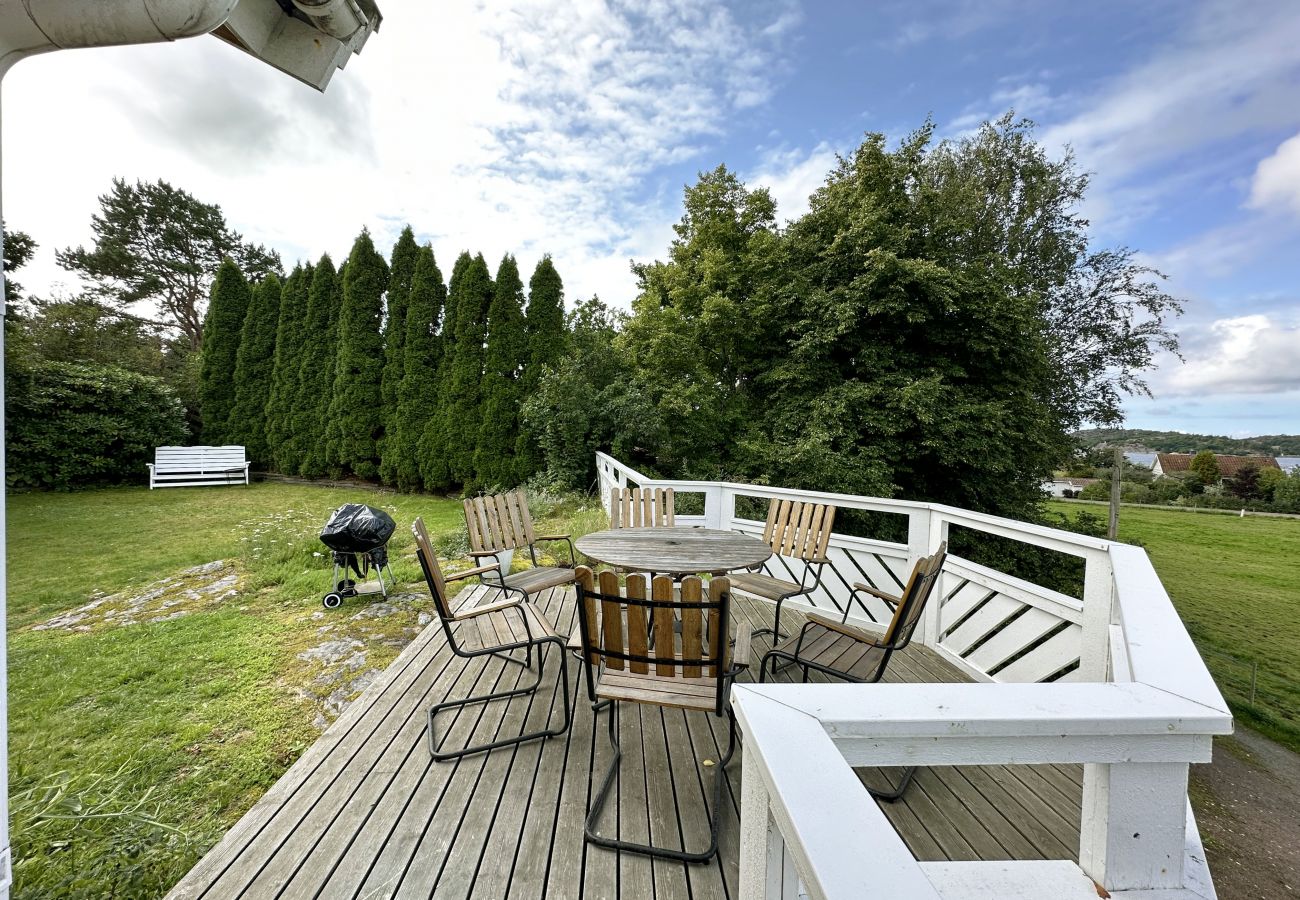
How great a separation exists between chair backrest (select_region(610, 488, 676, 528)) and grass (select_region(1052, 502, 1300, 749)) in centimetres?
722

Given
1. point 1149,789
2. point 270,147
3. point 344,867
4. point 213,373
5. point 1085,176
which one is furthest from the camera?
point 213,373

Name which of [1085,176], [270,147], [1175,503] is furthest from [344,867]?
[1175,503]

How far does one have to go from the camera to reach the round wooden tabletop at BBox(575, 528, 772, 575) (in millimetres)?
2656

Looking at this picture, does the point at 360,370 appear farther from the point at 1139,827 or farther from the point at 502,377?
the point at 1139,827

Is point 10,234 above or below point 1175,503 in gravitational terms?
above

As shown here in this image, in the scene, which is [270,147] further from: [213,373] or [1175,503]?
[1175,503]

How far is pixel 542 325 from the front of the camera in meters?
10.9

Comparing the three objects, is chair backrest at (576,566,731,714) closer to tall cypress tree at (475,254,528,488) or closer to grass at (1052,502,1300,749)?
grass at (1052,502,1300,749)

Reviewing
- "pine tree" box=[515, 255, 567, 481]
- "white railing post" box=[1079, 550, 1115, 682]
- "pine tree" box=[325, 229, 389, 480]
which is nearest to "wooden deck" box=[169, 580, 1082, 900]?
"white railing post" box=[1079, 550, 1115, 682]

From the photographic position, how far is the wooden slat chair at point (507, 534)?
3201 mm

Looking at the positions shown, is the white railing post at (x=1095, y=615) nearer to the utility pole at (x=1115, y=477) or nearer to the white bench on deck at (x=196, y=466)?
the utility pole at (x=1115, y=477)

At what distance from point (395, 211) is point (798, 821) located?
13.5m

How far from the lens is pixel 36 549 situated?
595 cm

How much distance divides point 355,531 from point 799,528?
3.77 metres
